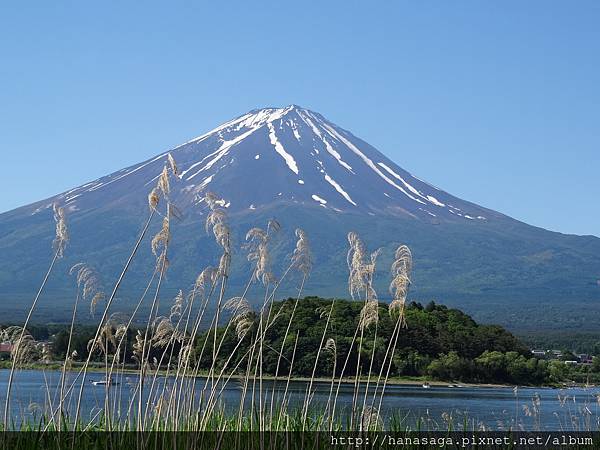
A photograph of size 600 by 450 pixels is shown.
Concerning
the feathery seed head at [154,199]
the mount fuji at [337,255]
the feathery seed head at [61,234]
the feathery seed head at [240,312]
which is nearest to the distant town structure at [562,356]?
the mount fuji at [337,255]

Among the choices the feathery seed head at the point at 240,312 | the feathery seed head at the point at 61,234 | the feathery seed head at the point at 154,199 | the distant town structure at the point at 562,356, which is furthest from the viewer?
the distant town structure at the point at 562,356

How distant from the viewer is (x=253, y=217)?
19600 centimetres

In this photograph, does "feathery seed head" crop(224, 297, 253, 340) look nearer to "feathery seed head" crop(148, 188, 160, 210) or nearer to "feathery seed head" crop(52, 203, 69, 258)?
"feathery seed head" crop(148, 188, 160, 210)

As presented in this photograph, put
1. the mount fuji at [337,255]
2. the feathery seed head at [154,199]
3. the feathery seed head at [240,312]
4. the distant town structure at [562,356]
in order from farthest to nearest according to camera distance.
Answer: the mount fuji at [337,255]
the distant town structure at [562,356]
the feathery seed head at [240,312]
the feathery seed head at [154,199]

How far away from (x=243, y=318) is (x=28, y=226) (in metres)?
191

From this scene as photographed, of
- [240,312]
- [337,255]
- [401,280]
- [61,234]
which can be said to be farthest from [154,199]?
[337,255]

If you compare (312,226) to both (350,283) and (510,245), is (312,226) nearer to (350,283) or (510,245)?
(510,245)

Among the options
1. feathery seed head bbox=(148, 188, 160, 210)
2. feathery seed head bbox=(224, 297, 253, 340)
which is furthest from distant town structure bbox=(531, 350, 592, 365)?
feathery seed head bbox=(148, 188, 160, 210)

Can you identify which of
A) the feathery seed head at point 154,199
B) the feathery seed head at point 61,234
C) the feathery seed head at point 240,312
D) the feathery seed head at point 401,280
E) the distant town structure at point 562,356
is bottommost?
the distant town structure at point 562,356

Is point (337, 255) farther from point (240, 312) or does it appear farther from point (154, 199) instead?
point (154, 199)

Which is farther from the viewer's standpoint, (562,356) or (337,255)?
(337,255)

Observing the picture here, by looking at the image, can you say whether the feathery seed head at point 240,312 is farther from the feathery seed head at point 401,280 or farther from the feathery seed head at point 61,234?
the feathery seed head at point 61,234

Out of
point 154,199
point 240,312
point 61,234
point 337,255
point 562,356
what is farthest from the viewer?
point 337,255

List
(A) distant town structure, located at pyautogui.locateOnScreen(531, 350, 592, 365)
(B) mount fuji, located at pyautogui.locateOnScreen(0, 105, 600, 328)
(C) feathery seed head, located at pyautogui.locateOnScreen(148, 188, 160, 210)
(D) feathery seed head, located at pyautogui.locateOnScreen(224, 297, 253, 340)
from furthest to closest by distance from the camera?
(B) mount fuji, located at pyautogui.locateOnScreen(0, 105, 600, 328), (A) distant town structure, located at pyautogui.locateOnScreen(531, 350, 592, 365), (D) feathery seed head, located at pyautogui.locateOnScreen(224, 297, 253, 340), (C) feathery seed head, located at pyautogui.locateOnScreen(148, 188, 160, 210)
